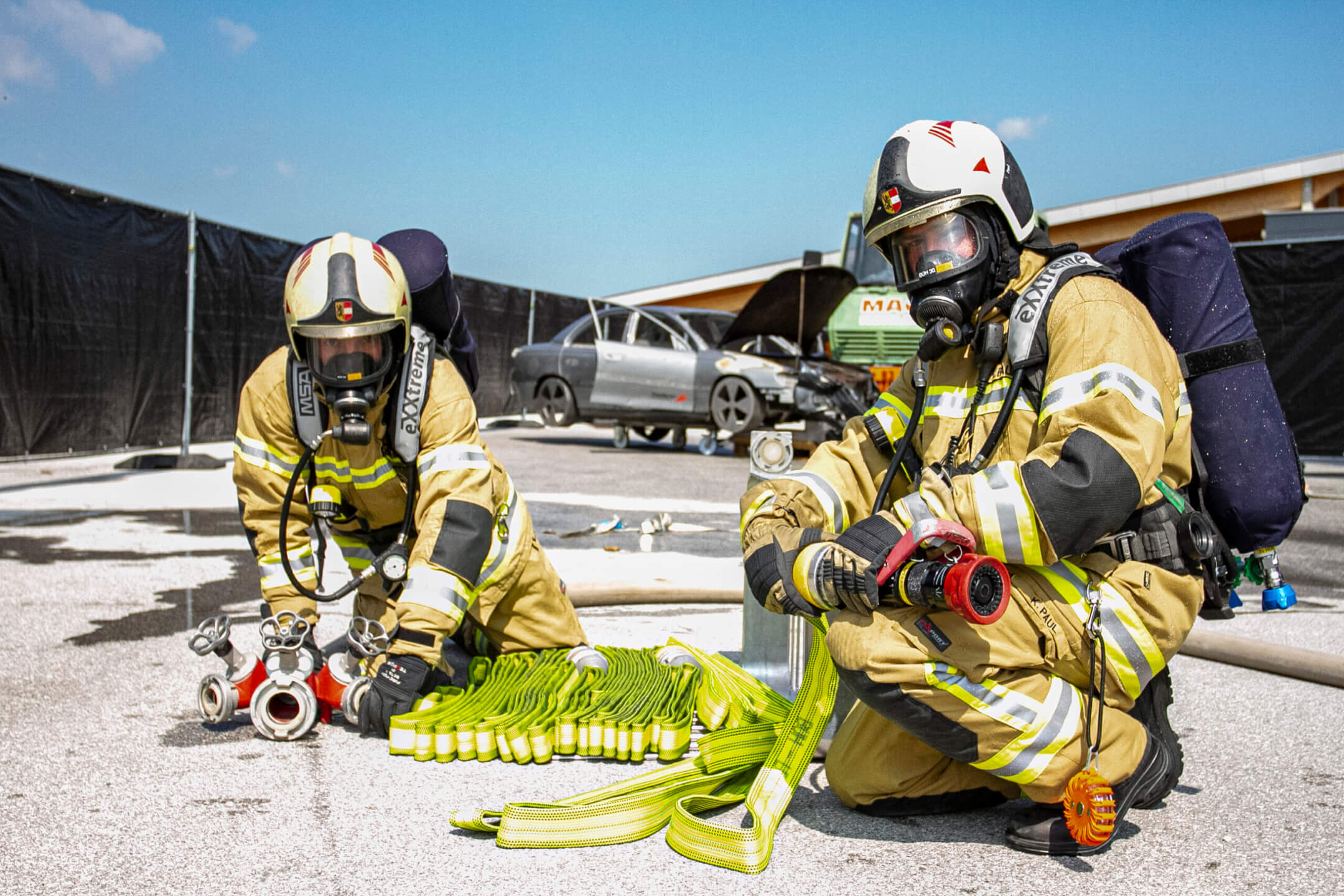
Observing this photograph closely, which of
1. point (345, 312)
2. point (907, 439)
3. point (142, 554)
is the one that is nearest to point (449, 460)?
point (345, 312)

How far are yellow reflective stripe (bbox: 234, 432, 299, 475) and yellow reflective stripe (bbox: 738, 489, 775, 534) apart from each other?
1.71m

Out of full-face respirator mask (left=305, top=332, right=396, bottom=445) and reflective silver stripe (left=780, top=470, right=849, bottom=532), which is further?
full-face respirator mask (left=305, top=332, right=396, bottom=445)

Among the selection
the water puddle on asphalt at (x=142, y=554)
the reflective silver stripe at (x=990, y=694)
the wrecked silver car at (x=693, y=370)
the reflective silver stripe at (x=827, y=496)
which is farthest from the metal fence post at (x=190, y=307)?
the reflective silver stripe at (x=990, y=694)

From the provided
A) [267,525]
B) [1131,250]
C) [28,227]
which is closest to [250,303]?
[28,227]

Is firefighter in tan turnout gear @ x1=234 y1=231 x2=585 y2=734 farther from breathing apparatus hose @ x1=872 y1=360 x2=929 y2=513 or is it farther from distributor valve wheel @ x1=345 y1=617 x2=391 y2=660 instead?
breathing apparatus hose @ x1=872 y1=360 x2=929 y2=513

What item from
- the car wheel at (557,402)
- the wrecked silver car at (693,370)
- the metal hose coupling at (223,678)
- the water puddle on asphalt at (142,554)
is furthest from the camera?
the car wheel at (557,402)

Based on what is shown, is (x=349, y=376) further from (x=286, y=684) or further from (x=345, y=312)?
(x=286, y=684)

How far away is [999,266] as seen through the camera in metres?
3.04

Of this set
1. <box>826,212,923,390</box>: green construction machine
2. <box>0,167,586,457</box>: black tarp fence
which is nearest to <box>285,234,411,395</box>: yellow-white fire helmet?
<box>0,167,586,457</box>: black tarp fence

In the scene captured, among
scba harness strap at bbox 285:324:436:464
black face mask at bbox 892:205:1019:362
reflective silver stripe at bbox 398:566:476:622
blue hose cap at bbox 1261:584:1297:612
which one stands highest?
black face mask at bbox 892:205:1019:362

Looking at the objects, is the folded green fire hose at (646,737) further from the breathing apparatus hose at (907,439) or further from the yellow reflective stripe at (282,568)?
the yellow reflective stripe at (282,568)

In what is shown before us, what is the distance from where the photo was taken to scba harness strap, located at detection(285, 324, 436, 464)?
378cm

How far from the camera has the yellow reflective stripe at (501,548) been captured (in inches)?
155

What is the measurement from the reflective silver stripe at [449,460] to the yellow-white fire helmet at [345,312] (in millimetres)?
288
